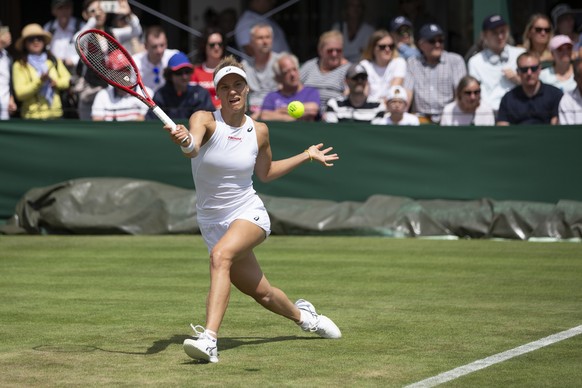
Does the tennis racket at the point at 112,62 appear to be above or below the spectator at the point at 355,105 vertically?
above

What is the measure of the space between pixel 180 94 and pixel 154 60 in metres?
1.15

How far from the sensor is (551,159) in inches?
552

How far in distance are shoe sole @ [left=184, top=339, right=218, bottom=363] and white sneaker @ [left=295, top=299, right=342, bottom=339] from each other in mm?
978

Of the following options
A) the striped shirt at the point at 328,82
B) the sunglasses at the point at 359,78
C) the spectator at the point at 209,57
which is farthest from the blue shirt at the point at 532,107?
the spectator at the point at 209,57

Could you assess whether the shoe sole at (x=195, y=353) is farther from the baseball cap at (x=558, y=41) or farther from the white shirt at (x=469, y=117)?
the baseball cap at (x=558, y=41)

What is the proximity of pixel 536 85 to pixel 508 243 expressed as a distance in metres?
2.23

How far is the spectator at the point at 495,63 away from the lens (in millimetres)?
15347

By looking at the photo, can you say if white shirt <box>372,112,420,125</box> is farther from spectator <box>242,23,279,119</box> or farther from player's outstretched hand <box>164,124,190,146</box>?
player's outstretched hand <box>164,124,190,146</box>

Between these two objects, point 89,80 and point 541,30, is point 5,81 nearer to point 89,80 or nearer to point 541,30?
point 89,80

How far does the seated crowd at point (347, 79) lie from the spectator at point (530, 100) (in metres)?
0.01

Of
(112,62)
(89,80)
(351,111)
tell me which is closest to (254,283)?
(112,62)

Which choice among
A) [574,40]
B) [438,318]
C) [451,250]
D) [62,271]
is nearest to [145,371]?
[438,318]

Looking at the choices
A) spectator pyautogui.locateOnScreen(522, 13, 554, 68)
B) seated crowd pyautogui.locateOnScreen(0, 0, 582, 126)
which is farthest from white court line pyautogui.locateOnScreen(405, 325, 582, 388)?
spectator pyautogui.locateOnScreen(522, 13, 554, 68)

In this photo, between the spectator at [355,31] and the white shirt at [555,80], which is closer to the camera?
the white shirt at [555,80]
